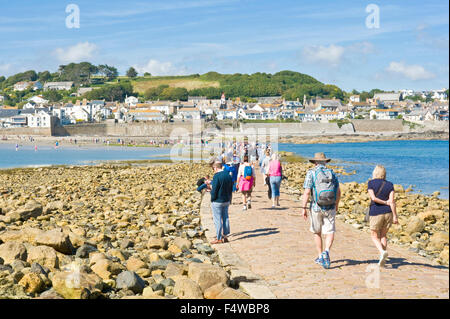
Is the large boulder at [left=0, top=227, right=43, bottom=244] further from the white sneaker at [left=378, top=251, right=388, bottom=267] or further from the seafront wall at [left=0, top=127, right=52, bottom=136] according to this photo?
the seafront wall at [left=0, top=127, right=52, bottom=136]

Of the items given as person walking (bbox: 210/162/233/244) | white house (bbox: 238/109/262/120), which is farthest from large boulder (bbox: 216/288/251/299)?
white house (bbox: 238/109/262/120)

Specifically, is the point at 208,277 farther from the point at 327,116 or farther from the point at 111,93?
the point at 111,93

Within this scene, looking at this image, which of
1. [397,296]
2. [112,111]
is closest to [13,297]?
[397,296]

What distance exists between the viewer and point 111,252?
26.1ft

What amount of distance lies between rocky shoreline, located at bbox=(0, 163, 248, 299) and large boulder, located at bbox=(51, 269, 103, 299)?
0.4 inches

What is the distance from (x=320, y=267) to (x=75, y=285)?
10.2 feet

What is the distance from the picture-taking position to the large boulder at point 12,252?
22.8 feet

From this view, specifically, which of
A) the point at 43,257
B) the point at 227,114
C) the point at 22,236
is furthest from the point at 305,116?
the point at 43,257

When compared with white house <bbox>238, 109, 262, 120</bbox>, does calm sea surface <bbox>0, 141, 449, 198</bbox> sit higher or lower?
lower

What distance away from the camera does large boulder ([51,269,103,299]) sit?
217 inches

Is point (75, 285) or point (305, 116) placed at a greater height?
point (305, 116)

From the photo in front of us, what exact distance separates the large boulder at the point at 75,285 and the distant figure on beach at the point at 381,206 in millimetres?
3553

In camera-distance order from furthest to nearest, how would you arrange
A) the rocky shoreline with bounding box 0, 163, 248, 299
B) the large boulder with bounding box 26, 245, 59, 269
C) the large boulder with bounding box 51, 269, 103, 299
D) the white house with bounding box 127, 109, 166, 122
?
the white house with bounding box 127, 109, 166, 122 → the large boulder with bounding box 26, 245, 59, 269 → the rocky shoreline with bounding box 0, 163, 248, 299 → the large boulder with bounding box 51, 269, 103, 299

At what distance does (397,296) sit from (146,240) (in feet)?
16.6
